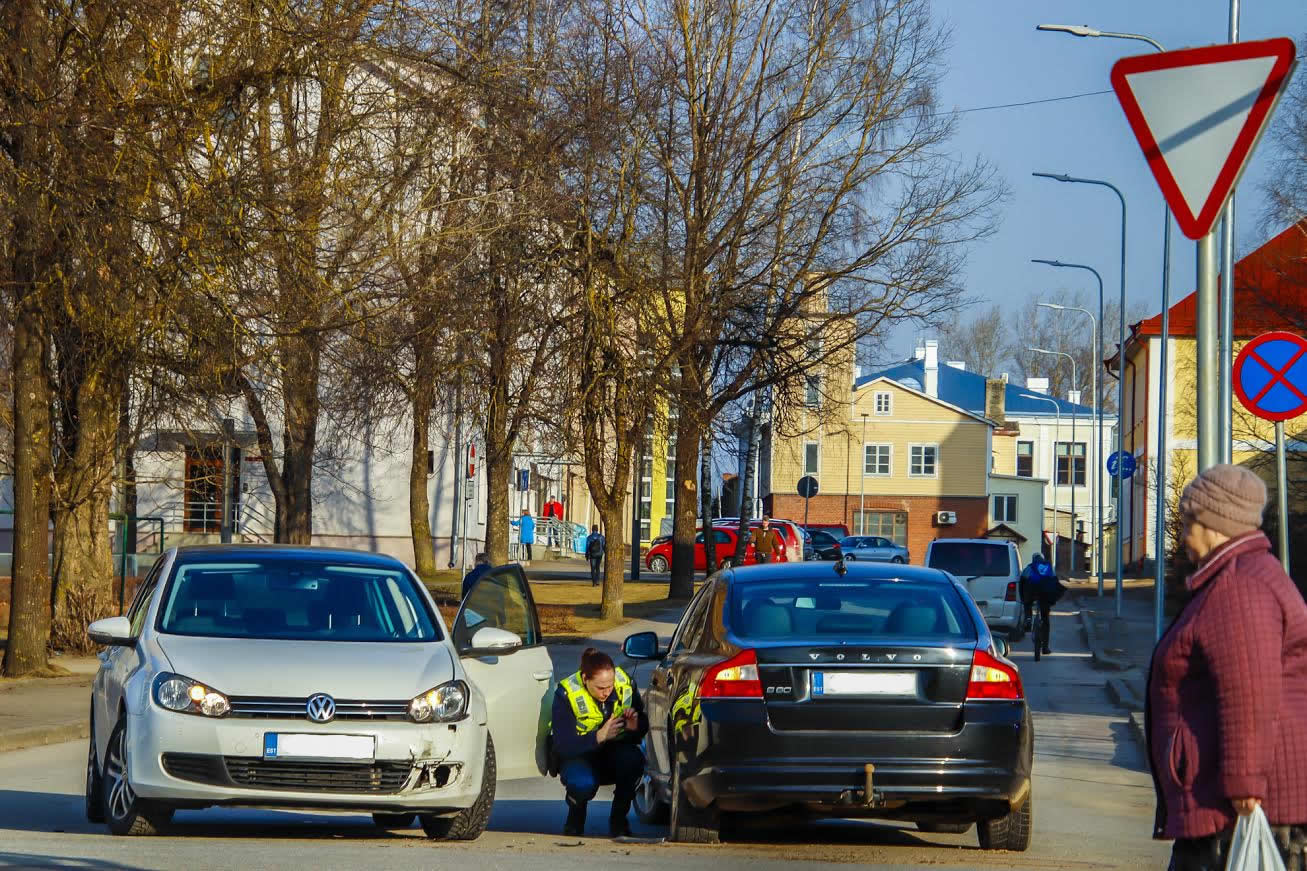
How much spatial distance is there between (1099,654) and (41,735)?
52.5 ft

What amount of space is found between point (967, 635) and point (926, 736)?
614 millimetres

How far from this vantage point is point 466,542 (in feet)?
153

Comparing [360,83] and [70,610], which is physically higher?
[360,83]

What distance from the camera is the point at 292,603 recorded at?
991 cm

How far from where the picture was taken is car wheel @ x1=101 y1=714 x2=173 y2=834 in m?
8.92

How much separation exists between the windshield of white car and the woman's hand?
6.15 metres

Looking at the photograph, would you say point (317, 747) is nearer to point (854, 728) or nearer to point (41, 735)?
point (854, 728)

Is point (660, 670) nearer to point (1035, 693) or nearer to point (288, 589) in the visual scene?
point (288, 589)

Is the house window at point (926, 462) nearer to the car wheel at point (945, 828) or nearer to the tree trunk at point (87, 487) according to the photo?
the tree trunk at point (87, 487)

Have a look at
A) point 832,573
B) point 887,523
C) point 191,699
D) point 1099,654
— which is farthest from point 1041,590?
point 887,523

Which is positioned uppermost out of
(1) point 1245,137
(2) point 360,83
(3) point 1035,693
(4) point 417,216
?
(2) point 360,83

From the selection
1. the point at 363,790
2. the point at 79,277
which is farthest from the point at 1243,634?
the point at 79,277

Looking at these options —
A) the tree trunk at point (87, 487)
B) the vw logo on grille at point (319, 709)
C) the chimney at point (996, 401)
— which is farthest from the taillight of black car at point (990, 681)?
the chimney at point (996, 401)

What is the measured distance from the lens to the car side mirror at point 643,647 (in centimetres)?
1047
